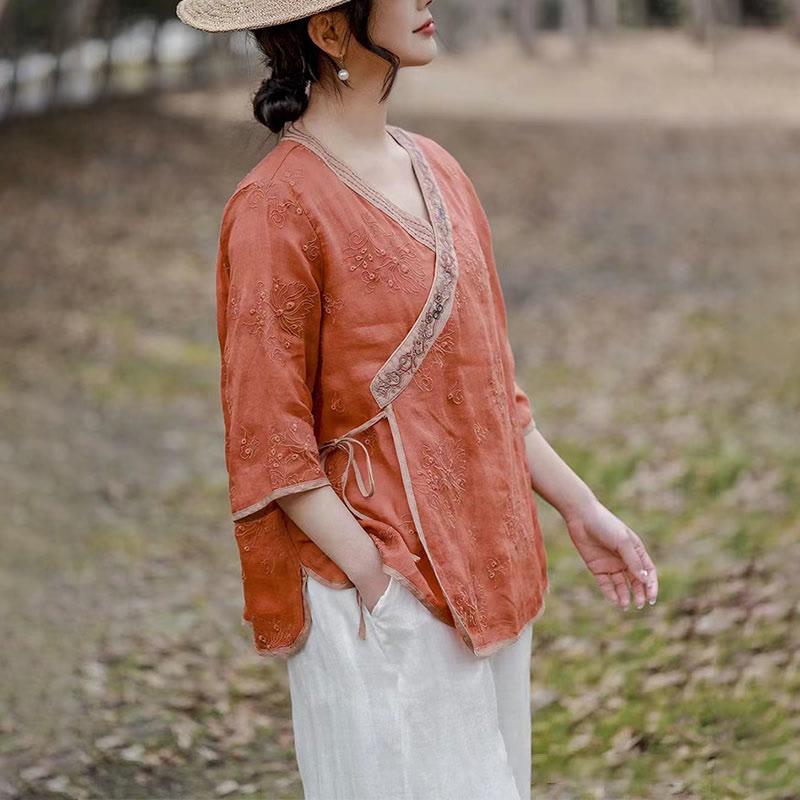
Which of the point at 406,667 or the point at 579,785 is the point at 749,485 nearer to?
the point at 579,785

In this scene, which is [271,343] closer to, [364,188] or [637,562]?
[364,188]

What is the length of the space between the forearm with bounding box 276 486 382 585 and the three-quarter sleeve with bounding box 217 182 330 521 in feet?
0.09

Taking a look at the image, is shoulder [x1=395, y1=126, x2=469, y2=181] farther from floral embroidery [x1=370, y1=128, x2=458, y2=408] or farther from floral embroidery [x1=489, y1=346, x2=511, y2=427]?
floral embroidery [x1=489, y1=346, x2=511, y2=427]

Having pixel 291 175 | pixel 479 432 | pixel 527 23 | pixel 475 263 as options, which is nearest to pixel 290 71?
pixel 291 175

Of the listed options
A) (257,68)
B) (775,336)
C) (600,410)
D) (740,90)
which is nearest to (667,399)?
(600,410)

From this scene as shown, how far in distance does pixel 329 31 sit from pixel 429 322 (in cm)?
45

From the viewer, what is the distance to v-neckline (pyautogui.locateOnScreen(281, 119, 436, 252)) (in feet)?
6.03

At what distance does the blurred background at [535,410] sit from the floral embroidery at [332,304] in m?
0.56

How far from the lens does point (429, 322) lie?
1838 millimetres

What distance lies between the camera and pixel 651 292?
9000 millimetres

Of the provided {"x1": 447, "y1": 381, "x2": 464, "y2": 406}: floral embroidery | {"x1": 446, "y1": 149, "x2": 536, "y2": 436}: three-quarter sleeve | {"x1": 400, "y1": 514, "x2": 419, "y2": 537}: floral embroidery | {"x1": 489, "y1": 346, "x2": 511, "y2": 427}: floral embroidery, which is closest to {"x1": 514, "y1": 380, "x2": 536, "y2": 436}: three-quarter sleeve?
{"x1": 446, "y1": 149, "x2": 536, "y2": 436}: three-quarter sleeve

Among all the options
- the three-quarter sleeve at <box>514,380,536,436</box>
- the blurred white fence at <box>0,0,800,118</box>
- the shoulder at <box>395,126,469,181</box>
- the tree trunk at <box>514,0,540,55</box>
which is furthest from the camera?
the tree trunk at <box>514,0,540,55</box>

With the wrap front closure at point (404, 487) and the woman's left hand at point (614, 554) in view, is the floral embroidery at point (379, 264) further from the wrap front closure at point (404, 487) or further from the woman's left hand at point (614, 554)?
the woman's left hand at point (614, 554)

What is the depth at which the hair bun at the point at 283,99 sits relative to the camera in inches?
74.0
